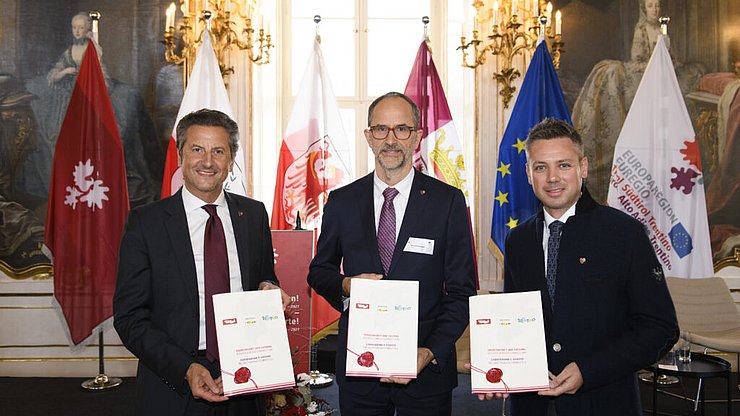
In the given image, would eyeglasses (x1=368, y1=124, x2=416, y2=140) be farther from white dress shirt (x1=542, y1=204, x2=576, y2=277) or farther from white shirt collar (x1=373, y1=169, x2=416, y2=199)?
white dress shirt (x1=542, y1=204, x2=576, y2=277)

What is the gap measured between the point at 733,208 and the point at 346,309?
5551 mm

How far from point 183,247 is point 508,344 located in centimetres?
121

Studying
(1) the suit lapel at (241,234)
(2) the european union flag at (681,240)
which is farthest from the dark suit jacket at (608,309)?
(2) the european union flag at (681,240)

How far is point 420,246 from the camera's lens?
2373mm

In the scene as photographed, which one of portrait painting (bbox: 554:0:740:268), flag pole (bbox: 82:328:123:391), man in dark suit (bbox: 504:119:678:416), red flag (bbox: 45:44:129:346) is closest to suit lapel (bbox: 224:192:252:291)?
man in dark suit (bbox: 504:119:678:416)

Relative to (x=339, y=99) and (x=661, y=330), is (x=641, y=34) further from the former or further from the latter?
(x=661, y=330)

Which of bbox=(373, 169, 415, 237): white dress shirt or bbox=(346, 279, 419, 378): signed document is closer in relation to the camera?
bbox=(346, 279, 419, 378): signed document

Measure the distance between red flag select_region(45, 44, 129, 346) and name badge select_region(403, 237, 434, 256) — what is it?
3928mm

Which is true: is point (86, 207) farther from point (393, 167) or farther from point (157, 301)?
point (393, 167)

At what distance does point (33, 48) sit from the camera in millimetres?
6160

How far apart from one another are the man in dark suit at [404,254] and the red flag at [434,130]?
3.17m

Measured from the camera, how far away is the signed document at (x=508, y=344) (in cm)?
195

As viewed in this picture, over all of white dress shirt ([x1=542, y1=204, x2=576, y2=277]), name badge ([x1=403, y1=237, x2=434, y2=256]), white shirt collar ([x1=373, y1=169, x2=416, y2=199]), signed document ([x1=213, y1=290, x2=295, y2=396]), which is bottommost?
signed document ([x1=213, y1=290, x2=295, y2=396])

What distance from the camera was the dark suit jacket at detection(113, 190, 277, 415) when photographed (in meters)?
2.15
